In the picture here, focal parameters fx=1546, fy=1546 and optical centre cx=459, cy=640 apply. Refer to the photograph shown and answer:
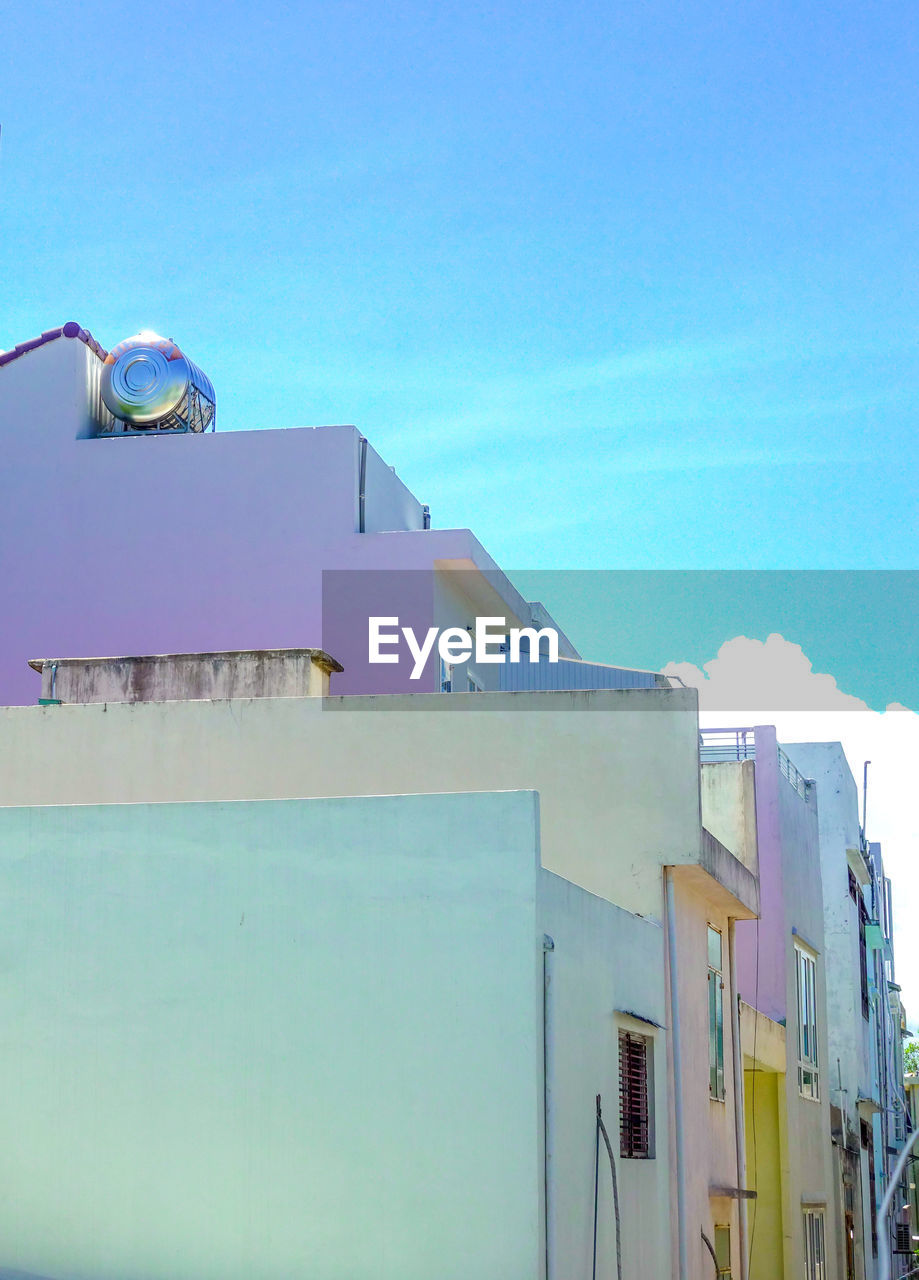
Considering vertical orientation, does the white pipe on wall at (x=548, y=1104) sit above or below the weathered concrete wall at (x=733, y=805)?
below

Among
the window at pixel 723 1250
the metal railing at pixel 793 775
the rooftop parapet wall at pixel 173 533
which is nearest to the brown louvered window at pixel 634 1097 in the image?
the window at pixel 723 1250

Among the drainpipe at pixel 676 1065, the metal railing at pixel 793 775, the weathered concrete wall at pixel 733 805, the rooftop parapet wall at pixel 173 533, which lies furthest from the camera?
the metal railing at pixel 793 775

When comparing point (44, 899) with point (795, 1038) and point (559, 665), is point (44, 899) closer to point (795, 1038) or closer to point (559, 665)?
point (559, 665)

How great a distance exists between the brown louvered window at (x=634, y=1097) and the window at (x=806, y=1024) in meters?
8.86

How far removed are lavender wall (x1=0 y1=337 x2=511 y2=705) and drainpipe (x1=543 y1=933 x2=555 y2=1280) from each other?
10.6m

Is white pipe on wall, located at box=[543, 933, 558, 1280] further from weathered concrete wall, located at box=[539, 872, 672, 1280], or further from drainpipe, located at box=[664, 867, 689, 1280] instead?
drainpipe, located at box=[664, 867, 689, 1280]

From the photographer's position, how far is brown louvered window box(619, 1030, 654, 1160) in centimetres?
1255

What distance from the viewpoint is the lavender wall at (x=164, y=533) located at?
21.0 m

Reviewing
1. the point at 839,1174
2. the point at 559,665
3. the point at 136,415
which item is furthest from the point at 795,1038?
the point at 136,415

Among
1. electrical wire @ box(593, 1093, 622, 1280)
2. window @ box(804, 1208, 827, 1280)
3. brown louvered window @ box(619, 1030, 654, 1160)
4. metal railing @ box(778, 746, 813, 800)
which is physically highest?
metal railing @ box(778, 746, 813, 800)

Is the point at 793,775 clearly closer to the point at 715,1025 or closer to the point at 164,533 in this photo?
the point at 715,1025

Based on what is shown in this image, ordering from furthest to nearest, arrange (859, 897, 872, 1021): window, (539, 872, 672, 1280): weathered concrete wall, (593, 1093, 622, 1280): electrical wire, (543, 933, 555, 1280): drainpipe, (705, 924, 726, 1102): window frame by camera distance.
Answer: (859, 897, 872, 1021): window → (705, 924, 726, 1102): window frame → (593, 1093, 622, 1280): electrical wire → (539, 872, 672, 1280): weathered concrete wall → (543, 933, 555, 1280): drainpipe

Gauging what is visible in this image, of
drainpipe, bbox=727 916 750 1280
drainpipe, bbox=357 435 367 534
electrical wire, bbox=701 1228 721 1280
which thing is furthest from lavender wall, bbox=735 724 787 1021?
drainpipe, bbox=357 435 367 534

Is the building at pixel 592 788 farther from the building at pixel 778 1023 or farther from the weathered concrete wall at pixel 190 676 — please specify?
the building at pixel 778 1023
